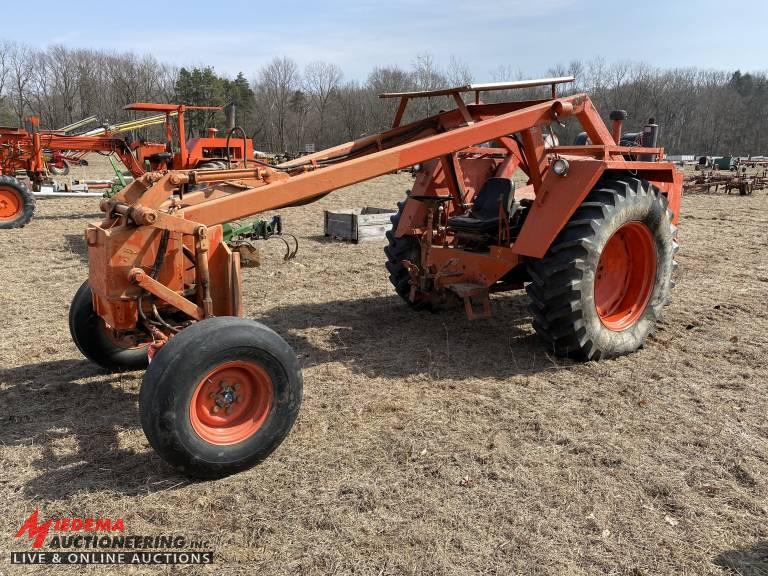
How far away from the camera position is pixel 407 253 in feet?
20.2

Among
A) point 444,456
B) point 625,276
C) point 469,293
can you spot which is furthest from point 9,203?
point 444,456

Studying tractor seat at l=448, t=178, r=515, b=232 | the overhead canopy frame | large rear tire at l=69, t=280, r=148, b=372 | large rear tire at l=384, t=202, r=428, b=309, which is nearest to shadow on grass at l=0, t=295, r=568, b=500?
large rear tire at l=69, t=280, r=148, b=372

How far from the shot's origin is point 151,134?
43.2m

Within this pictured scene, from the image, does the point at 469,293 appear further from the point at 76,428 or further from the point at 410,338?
the point at 76,428

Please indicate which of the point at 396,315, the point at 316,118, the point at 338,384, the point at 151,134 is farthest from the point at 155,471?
the point at 316,118

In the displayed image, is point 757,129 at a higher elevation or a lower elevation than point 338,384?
higher

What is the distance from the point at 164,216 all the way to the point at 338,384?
184 cm

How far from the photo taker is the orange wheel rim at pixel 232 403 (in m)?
3.32

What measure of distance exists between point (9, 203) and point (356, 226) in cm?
737

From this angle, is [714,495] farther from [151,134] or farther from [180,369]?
[151,134]

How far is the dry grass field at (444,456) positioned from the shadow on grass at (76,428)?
0.05 ft

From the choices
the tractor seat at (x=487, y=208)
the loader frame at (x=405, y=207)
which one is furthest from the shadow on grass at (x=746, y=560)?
the tractor seat at (x=487, y=208)

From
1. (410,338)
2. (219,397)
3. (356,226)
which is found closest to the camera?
(219,397)

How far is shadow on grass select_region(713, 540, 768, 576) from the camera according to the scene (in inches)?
103
